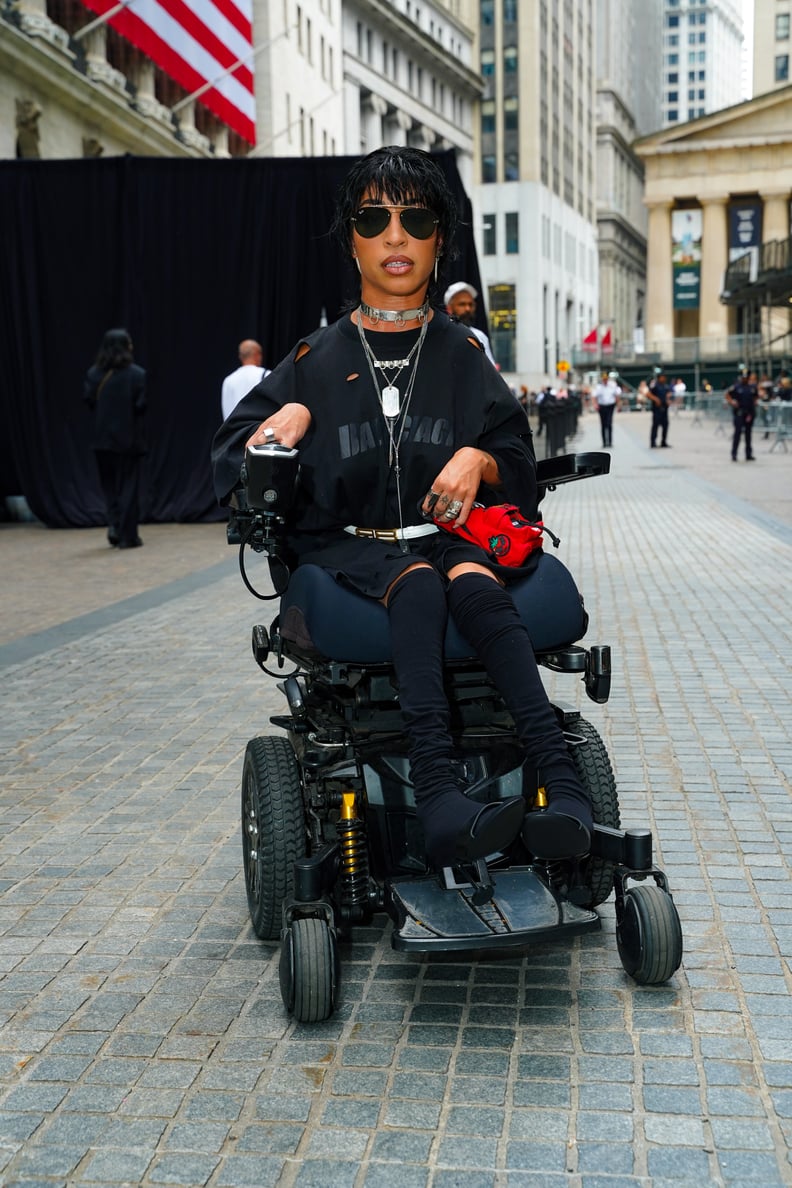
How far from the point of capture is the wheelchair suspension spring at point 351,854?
317cm

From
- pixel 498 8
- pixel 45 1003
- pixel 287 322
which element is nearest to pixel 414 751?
pixel 45 1003

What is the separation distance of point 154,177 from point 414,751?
42.5ft

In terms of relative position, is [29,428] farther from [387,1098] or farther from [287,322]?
[387,1098]

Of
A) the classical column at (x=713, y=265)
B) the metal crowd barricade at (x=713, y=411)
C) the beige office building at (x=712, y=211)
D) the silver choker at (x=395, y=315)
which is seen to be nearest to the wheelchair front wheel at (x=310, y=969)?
the silver choker at (x=395, y=315)

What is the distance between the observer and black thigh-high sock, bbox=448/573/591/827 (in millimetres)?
3082

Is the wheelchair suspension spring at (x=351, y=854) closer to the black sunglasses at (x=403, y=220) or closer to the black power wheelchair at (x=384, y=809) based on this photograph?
the black power wheelchair at (x=384, y=809)

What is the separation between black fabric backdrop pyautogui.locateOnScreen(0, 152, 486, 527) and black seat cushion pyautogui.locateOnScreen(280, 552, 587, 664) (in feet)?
37.8

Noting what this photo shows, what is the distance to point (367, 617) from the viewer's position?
3205 millimetres

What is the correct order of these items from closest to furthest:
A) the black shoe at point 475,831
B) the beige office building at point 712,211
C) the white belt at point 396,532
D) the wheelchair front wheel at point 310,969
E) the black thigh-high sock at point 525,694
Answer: the black shoe at point 475,831
the wheelchair front wheel at point 310,969
the black thigh-high sock at point 525,694
the white belt at point 396,532
the beige office building at point 712,211

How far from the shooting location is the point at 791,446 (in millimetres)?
32844

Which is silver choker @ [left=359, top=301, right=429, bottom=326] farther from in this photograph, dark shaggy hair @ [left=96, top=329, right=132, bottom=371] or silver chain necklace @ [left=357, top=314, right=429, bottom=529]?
dark shaggy hair @ [left=96, top=329, right=132, bottom=371]

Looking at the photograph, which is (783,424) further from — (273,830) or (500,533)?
(273,830)

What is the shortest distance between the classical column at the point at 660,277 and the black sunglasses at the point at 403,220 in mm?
93620

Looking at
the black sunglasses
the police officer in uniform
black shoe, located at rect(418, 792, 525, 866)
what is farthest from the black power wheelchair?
the police officer in uniform
